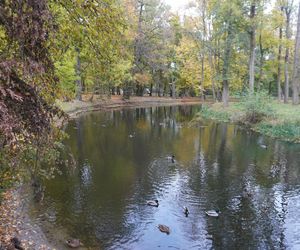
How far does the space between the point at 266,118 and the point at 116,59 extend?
881 inches

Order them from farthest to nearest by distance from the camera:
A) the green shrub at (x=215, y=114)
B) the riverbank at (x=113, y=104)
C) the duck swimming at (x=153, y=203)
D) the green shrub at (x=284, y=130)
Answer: the riverbank at (x=113, y=104) → the green shrub at (x=215, y=114) → the green shrub at (x=284, y=130) → the duck swimming at (x=153, y=203)

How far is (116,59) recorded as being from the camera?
7695 millimetres

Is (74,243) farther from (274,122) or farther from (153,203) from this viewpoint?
(274,122)

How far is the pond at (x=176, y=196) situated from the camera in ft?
32.2

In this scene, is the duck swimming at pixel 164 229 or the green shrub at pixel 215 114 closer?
the duck swimming at pixel 164 229

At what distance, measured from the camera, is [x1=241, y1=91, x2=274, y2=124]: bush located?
90.4ft

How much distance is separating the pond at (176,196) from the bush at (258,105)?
545 centimetres

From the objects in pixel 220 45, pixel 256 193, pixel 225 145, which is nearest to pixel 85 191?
pixel 256 193

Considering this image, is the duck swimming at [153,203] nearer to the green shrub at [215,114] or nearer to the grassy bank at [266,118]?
the grassy bank at [266,118]

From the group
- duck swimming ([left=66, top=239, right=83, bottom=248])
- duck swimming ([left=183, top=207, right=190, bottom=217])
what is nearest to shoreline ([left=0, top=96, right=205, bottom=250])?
duck swimming ([left=66, top=239, right=83, bottom=248])

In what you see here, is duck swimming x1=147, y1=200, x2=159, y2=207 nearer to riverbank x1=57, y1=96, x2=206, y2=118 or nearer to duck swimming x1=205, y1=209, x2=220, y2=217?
duck swimming x1=205, y1=209, x2=220, y2=217

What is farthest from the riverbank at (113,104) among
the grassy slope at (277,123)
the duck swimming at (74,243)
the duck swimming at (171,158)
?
the duck swimming at (74,243)

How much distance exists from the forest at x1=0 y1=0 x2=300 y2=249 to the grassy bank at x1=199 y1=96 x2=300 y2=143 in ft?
0.29

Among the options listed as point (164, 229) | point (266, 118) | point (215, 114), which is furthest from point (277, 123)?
point (164, 229)
